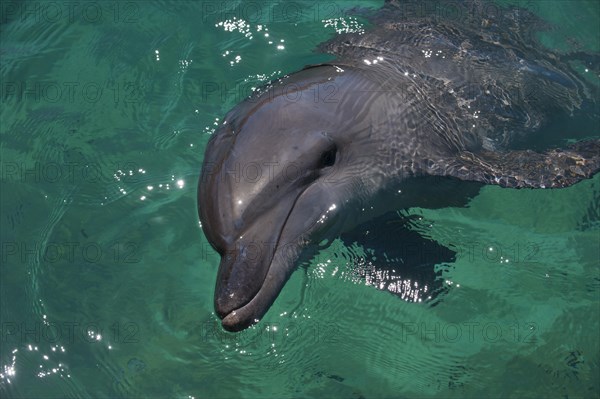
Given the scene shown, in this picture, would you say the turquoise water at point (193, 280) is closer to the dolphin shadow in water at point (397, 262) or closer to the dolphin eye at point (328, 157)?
the dolphin shadow in water at point (397, 262)

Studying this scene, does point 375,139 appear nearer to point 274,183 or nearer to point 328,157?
point 328,157

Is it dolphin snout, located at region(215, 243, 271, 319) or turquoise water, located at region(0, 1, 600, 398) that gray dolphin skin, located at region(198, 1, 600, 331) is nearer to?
dolphin snout, located at region(215, 243, 271, 319)

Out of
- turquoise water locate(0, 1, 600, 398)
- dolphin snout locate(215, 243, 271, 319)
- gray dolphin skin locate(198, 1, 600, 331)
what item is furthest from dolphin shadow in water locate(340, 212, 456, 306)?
dolphin snout locate(215, 243, 271, 319)

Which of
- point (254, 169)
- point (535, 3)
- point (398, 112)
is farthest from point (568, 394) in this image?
point (535, 3)

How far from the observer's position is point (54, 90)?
8656 millimetres

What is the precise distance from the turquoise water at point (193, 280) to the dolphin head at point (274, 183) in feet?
3.42

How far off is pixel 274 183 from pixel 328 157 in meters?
0.69

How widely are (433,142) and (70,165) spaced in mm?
4090

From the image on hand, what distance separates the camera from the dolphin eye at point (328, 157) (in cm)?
591

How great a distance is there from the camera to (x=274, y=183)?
549 cm

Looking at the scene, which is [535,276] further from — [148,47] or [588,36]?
[148,47]

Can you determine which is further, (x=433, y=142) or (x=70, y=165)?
Answer: (x=70, y=165)

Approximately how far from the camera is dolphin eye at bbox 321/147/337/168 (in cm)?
591

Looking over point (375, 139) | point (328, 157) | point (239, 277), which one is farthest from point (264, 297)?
point (375, 139)
